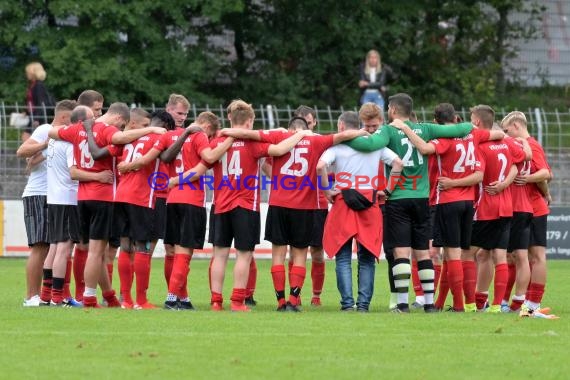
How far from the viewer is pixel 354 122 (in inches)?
569

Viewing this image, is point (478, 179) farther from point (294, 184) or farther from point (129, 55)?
point (129, 55)

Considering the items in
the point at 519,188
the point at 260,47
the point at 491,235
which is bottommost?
the point at 491,235

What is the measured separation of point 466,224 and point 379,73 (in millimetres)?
13953

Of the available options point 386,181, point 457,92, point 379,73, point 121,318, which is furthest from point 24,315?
point 457,92

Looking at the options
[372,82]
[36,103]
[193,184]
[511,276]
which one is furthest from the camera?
[372,82]

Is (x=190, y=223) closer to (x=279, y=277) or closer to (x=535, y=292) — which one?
(x=279, y=277)

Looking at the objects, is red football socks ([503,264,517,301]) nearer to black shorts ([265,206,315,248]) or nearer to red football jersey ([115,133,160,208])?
black shorts ([265,206,315,248])

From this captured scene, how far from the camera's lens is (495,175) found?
1484 centimetres

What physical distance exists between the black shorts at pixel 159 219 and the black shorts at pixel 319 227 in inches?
67.0

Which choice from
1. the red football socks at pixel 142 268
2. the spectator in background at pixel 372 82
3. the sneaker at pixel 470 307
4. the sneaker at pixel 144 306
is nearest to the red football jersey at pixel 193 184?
the red football socks at pixel 142 268

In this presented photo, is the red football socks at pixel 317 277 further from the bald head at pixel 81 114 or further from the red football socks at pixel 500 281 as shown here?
the bald head at pixel 81 114

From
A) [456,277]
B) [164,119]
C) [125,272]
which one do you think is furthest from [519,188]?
[125,272]

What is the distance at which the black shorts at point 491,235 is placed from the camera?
48.8 feet

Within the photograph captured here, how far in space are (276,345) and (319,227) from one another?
4603 millimetres
